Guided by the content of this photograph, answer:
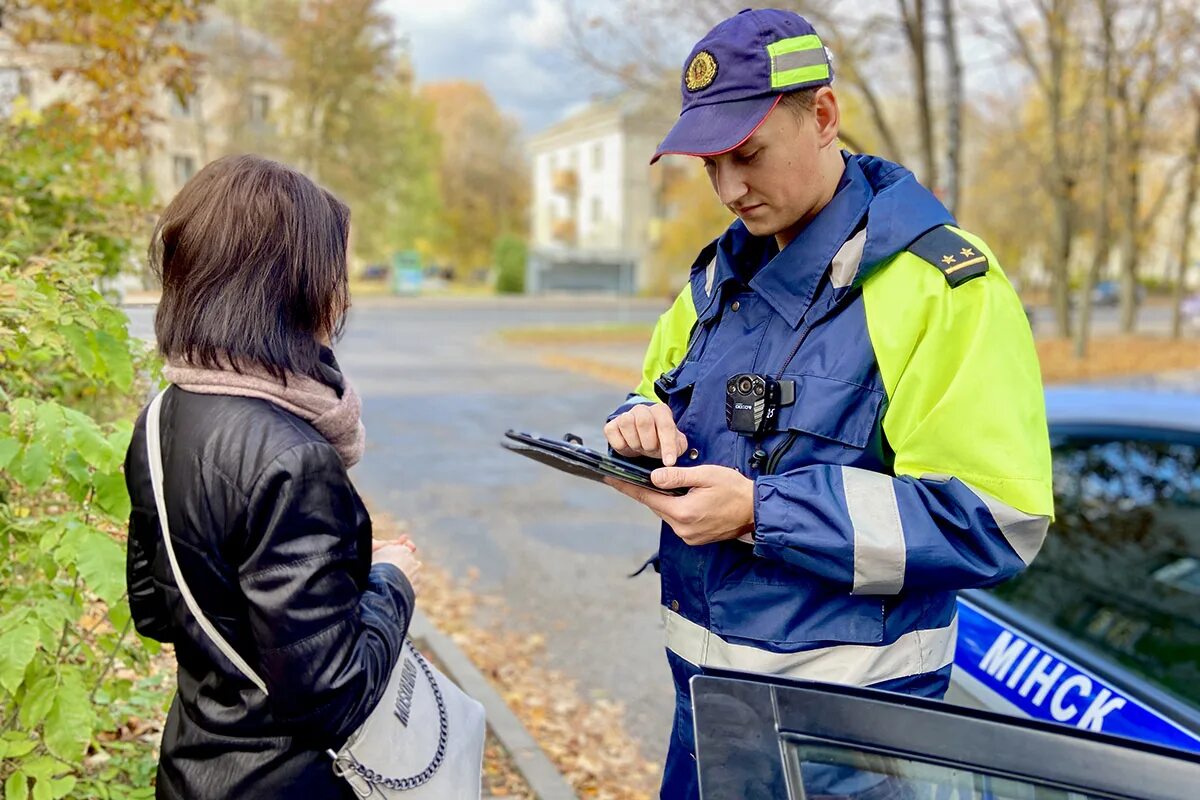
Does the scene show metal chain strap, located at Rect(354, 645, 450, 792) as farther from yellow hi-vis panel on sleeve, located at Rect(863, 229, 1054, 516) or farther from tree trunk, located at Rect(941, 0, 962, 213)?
tree trunk, located at Rect(941, 0, 962, 213)

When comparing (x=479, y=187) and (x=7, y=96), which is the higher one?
(x=479, y=187)

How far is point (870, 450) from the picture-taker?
5.34 feet

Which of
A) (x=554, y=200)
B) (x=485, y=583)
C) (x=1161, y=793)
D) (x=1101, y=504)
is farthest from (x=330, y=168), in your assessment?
(x=1161, y=793)

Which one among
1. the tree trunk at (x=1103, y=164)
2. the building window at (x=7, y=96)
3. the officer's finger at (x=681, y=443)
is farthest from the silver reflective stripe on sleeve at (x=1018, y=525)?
the tree trunk at (x=1103, y=164)

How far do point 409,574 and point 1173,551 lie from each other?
388 cm

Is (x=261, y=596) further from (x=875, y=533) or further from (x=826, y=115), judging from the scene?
(x=826, y=115)

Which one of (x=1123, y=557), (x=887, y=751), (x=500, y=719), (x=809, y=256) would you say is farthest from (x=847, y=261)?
(x=1123, y=557)

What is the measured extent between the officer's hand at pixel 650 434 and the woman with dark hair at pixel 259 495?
1.63 feet

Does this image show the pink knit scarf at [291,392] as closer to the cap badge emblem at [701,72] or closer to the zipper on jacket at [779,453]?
the zipper on jacket at [779,453]

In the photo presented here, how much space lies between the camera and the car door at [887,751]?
1229 mm

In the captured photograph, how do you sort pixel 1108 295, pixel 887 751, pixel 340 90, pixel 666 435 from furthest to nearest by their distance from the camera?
pixel 1108 295, pixel 340 90, pixel 666 435, pixel 887 751

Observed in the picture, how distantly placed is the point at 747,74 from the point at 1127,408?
2470 millimetres

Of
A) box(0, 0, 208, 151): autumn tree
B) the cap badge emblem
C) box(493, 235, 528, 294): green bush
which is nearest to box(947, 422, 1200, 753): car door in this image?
the cap badge emblem

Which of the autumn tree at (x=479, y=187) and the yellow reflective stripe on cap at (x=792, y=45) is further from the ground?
the autumn tree at (x=479, y=187)
